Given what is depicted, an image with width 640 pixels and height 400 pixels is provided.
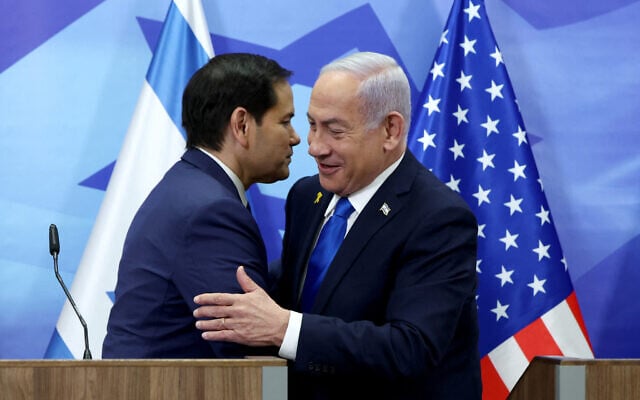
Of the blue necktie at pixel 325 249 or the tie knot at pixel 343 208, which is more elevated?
the tie knot at pixel 343 208

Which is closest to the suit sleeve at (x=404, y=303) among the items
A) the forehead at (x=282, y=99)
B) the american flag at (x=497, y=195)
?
the forehead at (x=282, y=99)

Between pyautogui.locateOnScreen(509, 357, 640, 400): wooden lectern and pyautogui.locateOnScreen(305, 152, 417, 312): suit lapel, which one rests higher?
pyautogui.locateOnScreen(305, 152, 417, 312): suit lapel

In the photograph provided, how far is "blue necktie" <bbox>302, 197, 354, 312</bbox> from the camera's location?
2850 millimetres

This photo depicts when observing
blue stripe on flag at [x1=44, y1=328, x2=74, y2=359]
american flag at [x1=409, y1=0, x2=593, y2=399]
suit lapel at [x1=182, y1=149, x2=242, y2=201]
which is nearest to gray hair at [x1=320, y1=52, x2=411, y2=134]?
suit lapel at [x1=182, y1=149, x2=242, y2=201]

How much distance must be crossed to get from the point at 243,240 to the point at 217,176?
0.32m

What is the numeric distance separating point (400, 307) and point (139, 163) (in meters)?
1.82

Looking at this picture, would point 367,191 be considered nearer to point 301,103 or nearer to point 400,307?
point 400,307

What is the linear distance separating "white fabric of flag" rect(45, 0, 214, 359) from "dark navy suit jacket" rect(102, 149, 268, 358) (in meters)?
1.14

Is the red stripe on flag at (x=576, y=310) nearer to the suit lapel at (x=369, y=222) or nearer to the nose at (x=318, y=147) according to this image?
the suit lapel at (x=369, y=222)

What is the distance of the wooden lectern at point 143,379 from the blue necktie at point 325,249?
0.67 m

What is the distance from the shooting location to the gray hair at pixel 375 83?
282 cm

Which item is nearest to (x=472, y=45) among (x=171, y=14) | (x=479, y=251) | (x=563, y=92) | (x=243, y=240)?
(x=563, y=92)

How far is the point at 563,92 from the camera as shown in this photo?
464 cm

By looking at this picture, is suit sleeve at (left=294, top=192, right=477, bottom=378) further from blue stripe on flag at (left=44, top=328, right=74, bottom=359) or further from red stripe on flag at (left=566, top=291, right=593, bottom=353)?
blue stripe on flag at (left=44, top=328, right=74, bottom=359)
